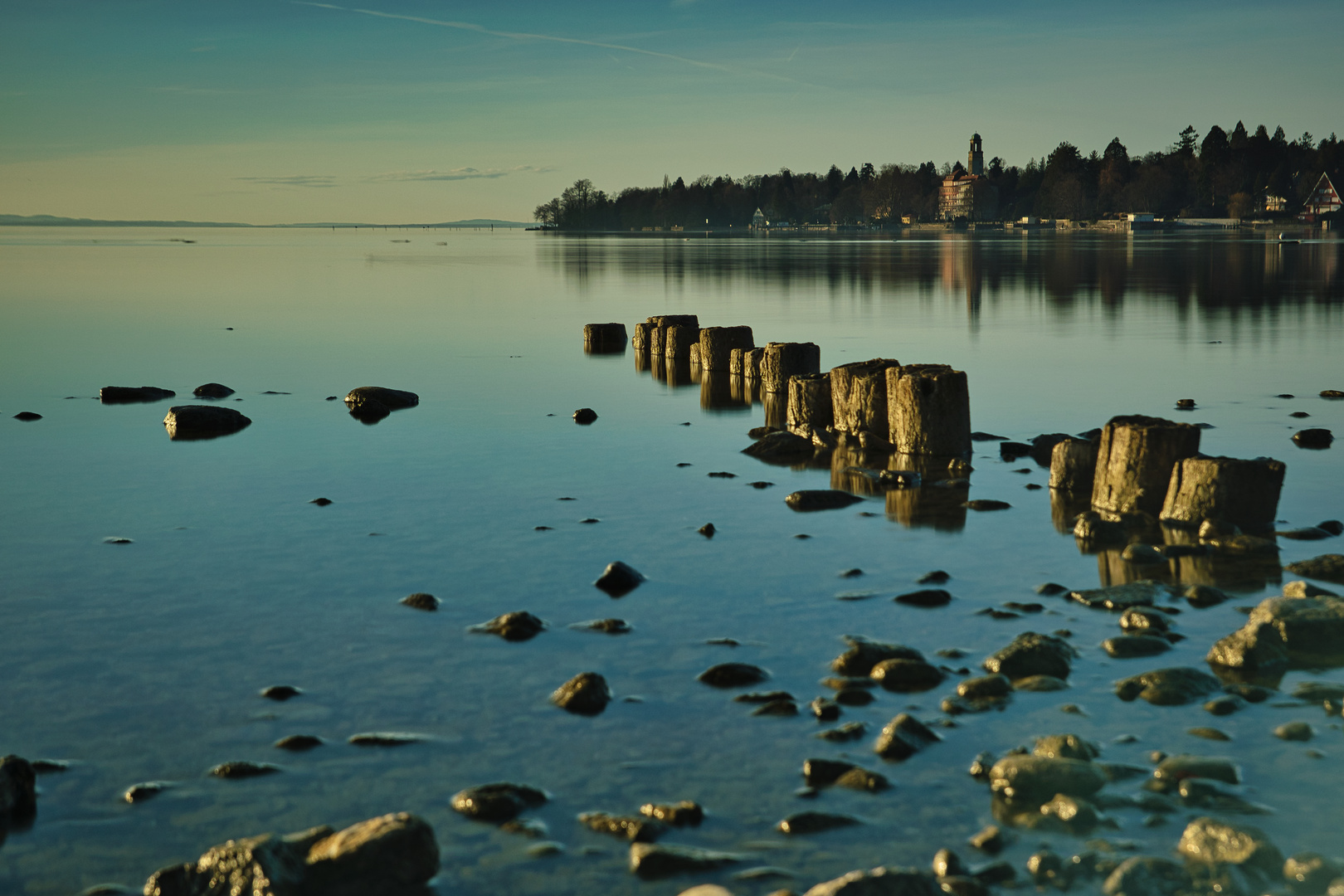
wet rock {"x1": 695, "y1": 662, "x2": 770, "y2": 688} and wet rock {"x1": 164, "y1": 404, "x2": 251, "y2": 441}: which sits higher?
wet rock {"x1": 164, "y1": 404, "x2": 251, "y2": 441}

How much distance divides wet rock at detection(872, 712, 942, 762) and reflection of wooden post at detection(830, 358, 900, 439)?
877 cm

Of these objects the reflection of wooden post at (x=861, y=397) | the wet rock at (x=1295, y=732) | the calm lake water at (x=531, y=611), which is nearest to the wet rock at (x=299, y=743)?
the calm lake water at (x=531, y=611)

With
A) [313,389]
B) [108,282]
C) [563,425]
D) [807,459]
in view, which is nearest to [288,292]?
[108,282]

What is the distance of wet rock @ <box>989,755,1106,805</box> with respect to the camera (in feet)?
19.1

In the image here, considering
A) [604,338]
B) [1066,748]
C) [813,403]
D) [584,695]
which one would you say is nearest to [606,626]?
[584,695]

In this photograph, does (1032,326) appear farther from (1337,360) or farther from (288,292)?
(288,292)

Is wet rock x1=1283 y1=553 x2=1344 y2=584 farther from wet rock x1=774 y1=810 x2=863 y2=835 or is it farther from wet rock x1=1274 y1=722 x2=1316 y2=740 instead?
wet rock x1=774 y1=810 x2=863 y2=835

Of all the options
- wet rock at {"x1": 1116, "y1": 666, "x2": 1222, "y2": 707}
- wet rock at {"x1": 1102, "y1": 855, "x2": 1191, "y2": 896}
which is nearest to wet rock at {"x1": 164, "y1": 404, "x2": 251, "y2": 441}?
wet rock at {"x1": 1116, "y1": 666, "x2": 1222, "y2": 707}

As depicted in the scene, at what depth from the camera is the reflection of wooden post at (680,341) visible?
81.3 ft

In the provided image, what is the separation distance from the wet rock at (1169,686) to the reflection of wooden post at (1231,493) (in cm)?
365

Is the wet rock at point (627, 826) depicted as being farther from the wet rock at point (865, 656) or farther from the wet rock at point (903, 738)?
the wet rock at point (865, 656)

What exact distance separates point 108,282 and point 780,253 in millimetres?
52584

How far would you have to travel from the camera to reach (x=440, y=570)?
10016 mm

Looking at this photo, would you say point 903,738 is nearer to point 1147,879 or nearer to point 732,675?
point 732,675
